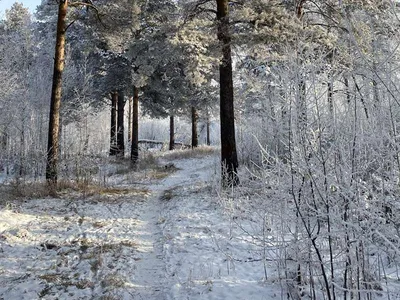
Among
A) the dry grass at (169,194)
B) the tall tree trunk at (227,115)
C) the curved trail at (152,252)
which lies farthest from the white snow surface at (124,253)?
the tall tree trunk at (227,115)

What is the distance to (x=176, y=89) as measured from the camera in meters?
18.6

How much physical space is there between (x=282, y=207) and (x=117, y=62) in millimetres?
16603

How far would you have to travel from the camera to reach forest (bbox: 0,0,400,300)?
2.81 m

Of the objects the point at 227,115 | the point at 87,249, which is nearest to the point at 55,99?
the point at 227,115

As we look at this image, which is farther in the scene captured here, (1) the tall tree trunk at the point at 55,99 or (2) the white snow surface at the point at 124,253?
(1) the tall tree trunk at the point at 55,99

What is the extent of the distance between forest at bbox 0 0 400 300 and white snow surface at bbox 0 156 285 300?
3 centimetres

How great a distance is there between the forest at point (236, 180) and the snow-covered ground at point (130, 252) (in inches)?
1.2

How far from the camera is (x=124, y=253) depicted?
5516 millimetres

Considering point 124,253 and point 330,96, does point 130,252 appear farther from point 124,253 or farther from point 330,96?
point 330,96

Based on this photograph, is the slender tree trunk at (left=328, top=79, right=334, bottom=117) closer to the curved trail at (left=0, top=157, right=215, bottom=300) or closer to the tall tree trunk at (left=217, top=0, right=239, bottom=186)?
the curved trail at (left=0, top=157, right=215, bottom=300)

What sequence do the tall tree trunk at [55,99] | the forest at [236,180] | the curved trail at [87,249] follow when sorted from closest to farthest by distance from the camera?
the forest at [236,180], the curved trail at [87,249], the tall tree trunk at [55,99]

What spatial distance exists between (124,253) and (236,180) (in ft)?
15.4

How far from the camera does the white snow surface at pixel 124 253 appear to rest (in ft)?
14.0

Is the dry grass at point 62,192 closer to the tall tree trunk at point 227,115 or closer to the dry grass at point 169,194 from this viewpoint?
the dry grass at point 169,194
